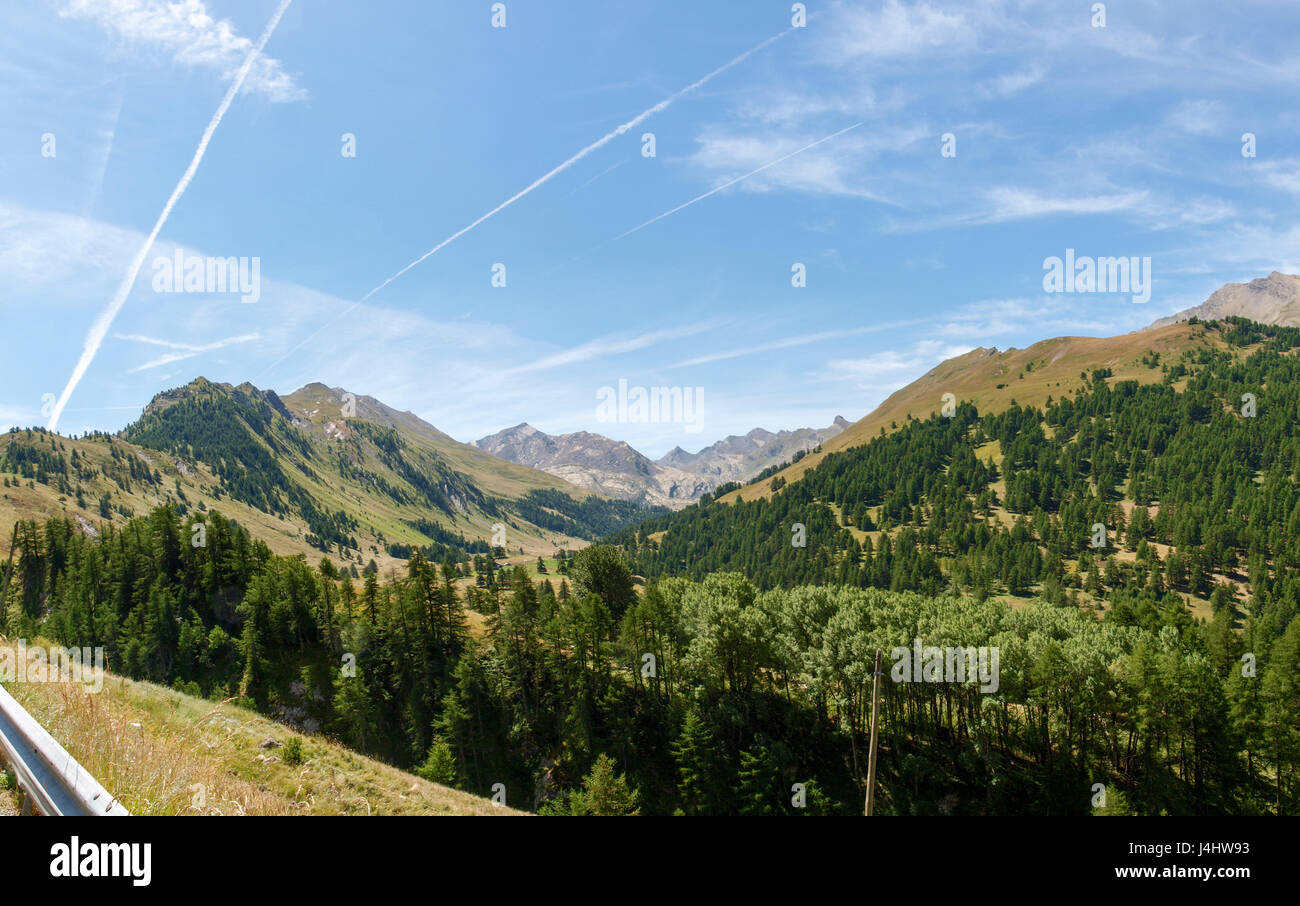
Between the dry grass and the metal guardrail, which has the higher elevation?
the metal guardrail

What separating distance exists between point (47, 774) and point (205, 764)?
6.97 m

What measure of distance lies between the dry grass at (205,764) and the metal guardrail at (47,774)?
1.97m

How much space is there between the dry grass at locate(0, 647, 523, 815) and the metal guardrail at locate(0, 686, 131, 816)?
6.46ft

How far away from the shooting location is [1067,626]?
191 feet

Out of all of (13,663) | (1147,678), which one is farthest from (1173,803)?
(13,663)

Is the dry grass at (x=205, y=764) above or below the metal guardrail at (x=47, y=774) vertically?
below

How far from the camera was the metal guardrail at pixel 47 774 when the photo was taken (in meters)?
5.67

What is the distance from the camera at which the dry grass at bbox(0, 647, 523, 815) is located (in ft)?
29.6

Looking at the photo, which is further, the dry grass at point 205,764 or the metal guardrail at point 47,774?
the dry grass at point 205,764

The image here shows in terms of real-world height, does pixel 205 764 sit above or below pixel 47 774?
below

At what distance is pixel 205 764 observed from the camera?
12.0m
